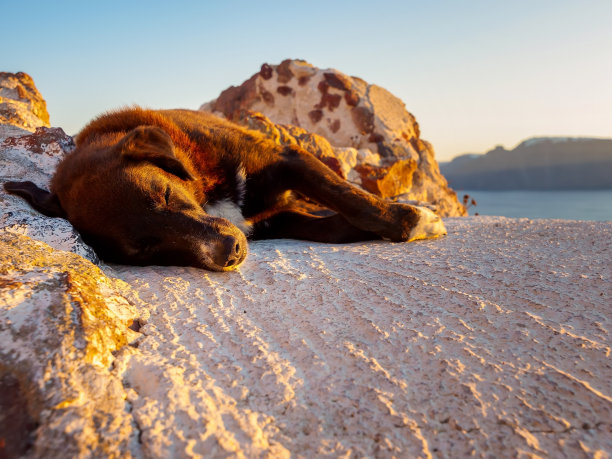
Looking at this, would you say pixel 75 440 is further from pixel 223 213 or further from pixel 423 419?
pixel 223 213

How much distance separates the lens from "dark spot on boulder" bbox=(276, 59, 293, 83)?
6871 millimetres

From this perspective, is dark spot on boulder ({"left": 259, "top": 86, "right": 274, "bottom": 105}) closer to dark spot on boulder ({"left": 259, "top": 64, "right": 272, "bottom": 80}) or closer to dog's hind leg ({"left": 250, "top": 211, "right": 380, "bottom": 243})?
dark spot on boulder ({"left": 259, "top": 64, "right": 272, "bottom": 80})

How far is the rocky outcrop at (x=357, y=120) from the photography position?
6.34m

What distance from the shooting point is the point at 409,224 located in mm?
2869

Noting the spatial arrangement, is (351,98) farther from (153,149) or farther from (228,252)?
(228,252)

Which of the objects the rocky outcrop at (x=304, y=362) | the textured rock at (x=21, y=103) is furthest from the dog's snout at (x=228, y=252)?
the textured rock at (x=21, y=103)

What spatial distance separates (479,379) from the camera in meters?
1.15

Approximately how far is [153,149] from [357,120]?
4.87 metres

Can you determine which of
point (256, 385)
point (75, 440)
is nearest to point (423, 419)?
point (256, 385)

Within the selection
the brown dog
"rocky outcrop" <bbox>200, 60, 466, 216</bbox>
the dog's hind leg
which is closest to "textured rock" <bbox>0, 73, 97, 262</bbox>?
the brown dog

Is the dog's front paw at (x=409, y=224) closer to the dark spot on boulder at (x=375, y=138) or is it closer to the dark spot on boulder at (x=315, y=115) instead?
the dark spot on boulder at (x=375, y=138)

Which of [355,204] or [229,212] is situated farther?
[229,212]

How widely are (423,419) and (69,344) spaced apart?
3.11 feet

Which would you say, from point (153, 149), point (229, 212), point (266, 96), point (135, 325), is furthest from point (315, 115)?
point (135, 325)
